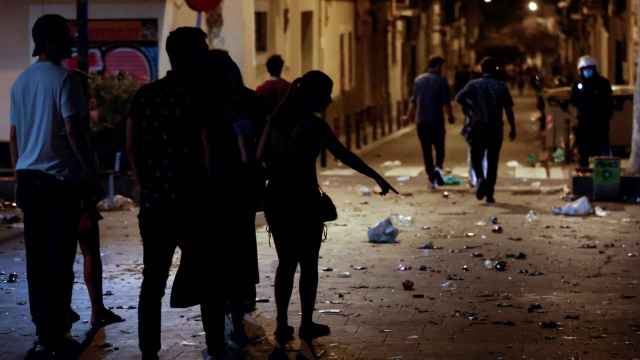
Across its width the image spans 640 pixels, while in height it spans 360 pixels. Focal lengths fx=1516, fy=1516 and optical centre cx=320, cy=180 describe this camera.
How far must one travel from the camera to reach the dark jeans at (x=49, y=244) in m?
8.67

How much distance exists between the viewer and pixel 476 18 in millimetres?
119375

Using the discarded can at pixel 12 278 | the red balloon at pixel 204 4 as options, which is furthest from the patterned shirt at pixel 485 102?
the discarded can at pixel 12 278

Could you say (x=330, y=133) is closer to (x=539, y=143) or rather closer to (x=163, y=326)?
(x=163, y=326)

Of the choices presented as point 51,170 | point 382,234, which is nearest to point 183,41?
point 51,170

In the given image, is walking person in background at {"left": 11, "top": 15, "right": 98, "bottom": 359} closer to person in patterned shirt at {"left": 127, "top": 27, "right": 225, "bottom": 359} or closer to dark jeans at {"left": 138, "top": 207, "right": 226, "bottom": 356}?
person in patterned shirt at {"left": 127, "top": 27, "right": 225, "bottom": 359}

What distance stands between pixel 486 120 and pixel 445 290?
7292 millimetres

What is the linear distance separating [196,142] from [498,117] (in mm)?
10786

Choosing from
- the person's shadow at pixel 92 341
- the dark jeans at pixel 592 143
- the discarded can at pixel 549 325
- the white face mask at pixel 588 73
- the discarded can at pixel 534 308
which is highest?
the white face mask at pixel 588 73

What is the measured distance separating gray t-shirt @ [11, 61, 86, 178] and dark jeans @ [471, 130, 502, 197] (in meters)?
10.1

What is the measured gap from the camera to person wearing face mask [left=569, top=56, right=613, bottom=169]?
68.2ft

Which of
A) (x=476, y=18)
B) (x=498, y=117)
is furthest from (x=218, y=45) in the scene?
(x=476, y=18)

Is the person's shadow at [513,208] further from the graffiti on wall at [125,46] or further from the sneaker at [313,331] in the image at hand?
the sneaker at [313,331]

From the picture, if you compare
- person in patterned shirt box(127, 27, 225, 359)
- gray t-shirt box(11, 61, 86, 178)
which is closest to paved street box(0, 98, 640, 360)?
person in patterned shirt box(127, 27, 225, 359)

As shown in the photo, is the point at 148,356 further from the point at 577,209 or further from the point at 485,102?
the point at 485,102
